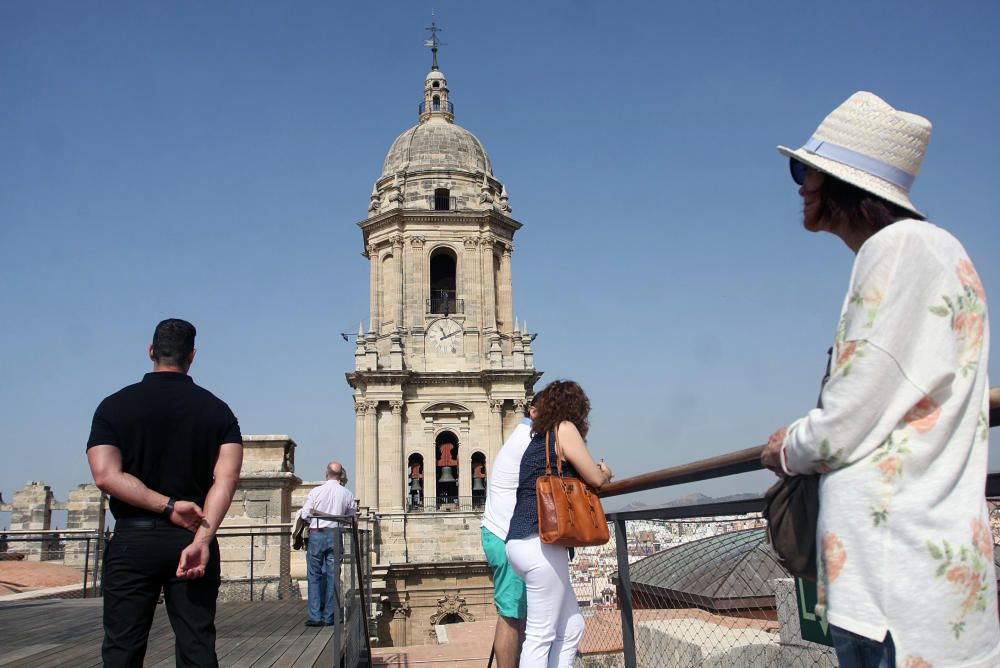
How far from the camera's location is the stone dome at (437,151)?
3772cm

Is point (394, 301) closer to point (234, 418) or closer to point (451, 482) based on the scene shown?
point (451, 482)

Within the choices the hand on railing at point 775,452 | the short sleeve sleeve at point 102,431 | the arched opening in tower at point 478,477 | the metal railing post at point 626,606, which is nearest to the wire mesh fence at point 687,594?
the metal railing post at point 626,606

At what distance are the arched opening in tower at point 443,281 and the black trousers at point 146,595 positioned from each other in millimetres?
31891

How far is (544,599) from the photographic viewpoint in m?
4.53

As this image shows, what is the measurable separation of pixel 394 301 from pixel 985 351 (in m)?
34.0

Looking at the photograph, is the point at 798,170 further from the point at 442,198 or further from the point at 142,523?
the point at 442,198

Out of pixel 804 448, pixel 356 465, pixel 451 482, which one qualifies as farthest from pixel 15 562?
pixel 804 448

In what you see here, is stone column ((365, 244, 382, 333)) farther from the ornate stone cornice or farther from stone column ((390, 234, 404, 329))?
the ornate stone cornice

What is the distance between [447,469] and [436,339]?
5.28 metres

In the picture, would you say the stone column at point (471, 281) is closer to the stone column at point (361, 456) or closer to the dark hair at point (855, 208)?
the stone column at point (361, 456)

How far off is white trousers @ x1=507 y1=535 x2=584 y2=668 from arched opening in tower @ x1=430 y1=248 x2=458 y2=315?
103 ft

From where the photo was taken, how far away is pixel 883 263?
2182 mm

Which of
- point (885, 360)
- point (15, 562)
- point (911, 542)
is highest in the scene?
point (885, 360)

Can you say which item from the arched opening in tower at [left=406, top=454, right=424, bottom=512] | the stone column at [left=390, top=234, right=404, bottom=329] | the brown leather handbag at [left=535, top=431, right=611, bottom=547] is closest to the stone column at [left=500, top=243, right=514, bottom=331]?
the stone column at [left=390, top=234, right=404, bottom=329]
